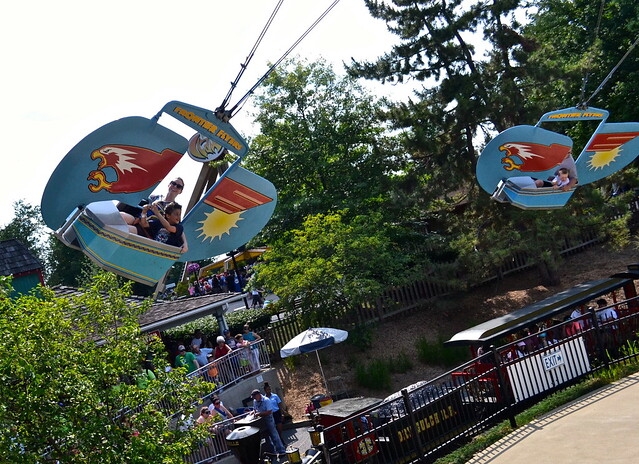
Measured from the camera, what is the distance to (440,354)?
23.6 metres

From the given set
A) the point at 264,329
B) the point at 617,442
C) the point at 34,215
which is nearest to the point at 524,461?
the point at 617,442

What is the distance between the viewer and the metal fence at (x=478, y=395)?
12.5 meters

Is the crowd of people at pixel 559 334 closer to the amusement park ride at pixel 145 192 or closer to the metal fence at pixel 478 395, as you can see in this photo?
the metal fence at pixel 478 395

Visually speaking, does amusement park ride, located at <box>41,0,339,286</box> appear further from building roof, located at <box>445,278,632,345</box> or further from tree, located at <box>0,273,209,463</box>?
building roof, located at <box>445,278,632,345</box>

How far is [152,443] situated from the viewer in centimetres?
856

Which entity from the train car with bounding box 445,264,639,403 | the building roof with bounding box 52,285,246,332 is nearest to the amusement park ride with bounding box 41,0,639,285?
the train car with bounding box 445,264,639,403

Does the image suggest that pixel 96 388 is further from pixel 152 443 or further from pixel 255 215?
pixel 255 215

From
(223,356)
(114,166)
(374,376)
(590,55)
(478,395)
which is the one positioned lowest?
(374,376)

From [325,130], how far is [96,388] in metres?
21.1

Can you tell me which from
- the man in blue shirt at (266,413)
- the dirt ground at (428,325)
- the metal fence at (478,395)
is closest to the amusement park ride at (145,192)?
the metal fence at (478,395)

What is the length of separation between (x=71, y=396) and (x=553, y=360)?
965cm

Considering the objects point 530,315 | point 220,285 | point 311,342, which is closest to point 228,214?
point 530,315

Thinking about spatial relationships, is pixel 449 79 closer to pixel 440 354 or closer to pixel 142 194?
pixel 440 354

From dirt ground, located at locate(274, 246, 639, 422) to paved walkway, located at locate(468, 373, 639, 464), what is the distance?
368 inches
